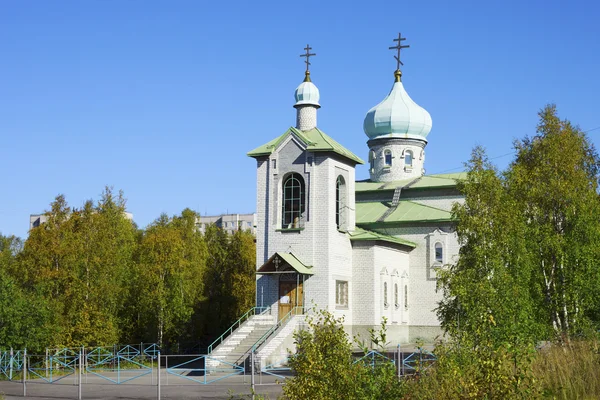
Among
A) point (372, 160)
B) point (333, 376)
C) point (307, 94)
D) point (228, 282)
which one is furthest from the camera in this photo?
point (372, 160)

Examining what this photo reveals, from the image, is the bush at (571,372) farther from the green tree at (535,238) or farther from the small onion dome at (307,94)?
the small onion dome at (307,94)

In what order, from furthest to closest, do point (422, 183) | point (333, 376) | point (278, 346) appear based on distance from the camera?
point (422, 183) → point (278, 346) → point (333, 376)

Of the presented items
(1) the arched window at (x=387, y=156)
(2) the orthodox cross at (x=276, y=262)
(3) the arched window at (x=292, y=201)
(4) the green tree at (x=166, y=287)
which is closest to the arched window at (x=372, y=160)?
(1) the arched window at (x=387, y=156)

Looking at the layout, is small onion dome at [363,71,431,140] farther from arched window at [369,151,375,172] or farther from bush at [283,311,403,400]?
bush at [283,311,403,400]

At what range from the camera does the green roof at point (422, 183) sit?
36375 millimetres

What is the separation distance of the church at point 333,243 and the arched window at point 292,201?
0.12 feet

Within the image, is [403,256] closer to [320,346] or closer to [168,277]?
[168,277]

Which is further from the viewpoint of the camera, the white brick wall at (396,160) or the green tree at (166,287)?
the white brick wall at (396,160)

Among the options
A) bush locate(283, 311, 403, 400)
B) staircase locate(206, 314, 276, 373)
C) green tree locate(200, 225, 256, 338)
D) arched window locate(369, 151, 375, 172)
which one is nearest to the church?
staircase locate(206, 314, 276, 373)

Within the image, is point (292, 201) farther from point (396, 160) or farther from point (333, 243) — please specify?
point (396, 160)

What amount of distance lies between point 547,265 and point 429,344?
30.3 feet

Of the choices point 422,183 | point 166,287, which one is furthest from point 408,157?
point 166,287

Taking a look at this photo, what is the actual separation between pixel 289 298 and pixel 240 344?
3.04m

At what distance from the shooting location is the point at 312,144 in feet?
96.7
